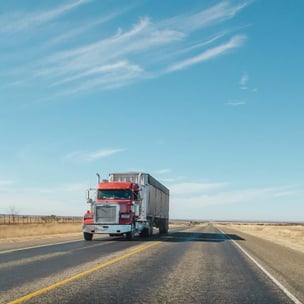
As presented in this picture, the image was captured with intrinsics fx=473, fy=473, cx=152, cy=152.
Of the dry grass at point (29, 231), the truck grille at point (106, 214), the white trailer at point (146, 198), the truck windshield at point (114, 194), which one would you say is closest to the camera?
the truck grille at point (106, 214)

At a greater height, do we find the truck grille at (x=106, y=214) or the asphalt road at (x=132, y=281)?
the truck grille at (x=106, y=214)

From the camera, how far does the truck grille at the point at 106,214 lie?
A: 89.1 feet

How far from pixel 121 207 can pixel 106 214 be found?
3.12 ft

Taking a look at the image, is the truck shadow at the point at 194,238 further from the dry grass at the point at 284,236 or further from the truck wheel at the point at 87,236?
the truck wheel at the point at 87,236

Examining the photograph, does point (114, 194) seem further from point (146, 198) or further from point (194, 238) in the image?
point (194, 238)

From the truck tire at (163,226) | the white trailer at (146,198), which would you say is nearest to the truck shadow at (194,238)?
the white trailer at (146,198)

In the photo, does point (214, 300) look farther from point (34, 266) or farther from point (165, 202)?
point (165, 202)

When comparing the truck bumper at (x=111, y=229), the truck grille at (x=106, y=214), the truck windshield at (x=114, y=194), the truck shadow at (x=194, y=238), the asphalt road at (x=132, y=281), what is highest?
the truck windshield at (x=114, y=194)

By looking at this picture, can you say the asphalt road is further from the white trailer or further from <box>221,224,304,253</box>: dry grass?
the white trailer

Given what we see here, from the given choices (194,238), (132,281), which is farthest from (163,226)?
(132,281)

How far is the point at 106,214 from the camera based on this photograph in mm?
27344

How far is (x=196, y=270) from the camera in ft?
43.0

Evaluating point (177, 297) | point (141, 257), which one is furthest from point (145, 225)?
point (177, 297)

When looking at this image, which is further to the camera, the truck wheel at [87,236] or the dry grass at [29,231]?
the dry grass at [29,231]
